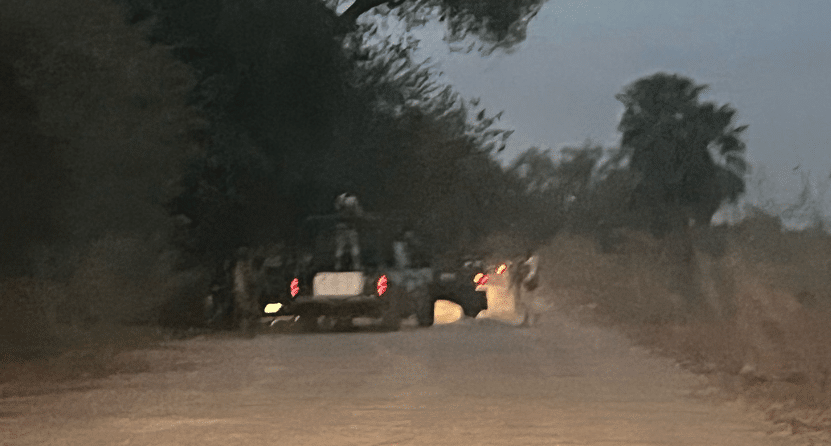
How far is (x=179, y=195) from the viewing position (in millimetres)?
20078

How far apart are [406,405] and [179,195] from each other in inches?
424

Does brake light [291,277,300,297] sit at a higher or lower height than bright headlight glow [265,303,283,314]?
higher

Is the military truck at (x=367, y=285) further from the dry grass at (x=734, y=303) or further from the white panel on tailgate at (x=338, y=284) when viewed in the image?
the dry grass at (x=734, y=303)

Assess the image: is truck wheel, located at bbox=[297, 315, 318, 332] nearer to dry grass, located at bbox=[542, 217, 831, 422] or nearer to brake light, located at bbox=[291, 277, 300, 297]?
brake light, located at bbox=[291, 277, 300, 297]

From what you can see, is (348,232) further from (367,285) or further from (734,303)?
(734,303)

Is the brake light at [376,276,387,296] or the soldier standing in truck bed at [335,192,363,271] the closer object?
the brake light at [376,276,387,296]

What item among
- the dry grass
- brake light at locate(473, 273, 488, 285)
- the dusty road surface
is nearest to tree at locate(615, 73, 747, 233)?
the dry grass

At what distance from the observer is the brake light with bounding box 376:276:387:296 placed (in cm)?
2012

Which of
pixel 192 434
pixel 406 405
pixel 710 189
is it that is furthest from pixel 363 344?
pixel 710 189

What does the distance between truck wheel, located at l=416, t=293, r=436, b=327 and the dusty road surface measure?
14.4ft

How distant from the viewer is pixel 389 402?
1049cm

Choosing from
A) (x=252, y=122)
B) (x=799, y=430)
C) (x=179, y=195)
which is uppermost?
(x=252, y=122)

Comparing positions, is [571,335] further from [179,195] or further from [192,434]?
[192,434]

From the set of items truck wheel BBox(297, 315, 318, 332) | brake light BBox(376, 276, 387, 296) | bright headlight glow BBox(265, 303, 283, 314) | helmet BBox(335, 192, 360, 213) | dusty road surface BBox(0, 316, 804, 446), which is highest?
helmet BBox(335, 192, 360, 213)
